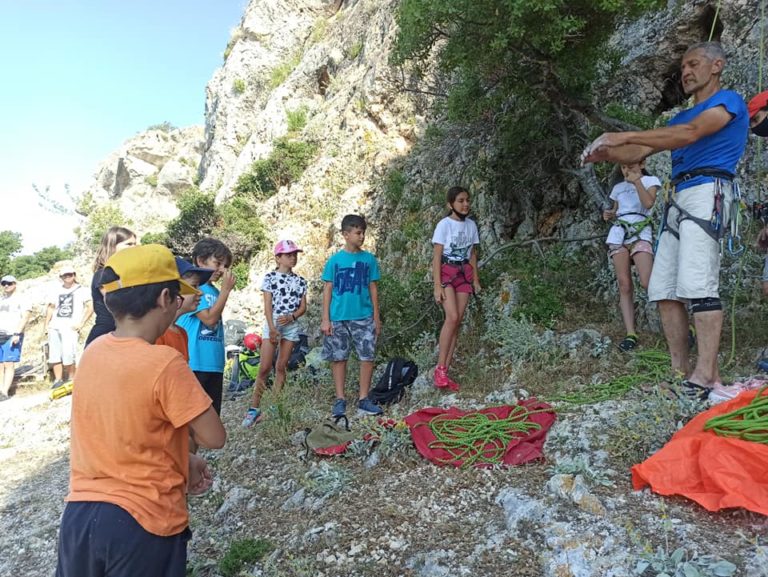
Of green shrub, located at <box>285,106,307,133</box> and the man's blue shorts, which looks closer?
the man's blue shorts

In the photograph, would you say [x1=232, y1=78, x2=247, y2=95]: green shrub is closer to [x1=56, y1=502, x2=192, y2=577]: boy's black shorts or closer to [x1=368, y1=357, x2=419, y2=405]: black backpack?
[x1=368, y1=357, x2=419, y2=405]: black backpack

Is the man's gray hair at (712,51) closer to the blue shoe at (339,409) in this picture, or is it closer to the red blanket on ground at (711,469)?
the red blanket on ground at (711,469)

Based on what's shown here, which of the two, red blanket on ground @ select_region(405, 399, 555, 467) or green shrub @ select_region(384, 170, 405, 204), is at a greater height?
green shrub @ select_region(384, 170, 405, 204)

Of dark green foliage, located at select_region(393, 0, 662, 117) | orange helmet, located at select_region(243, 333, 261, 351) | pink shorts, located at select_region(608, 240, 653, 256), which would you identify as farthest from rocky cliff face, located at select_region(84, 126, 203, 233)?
pink shorts, located at select_region(608, 240, 653, 256)

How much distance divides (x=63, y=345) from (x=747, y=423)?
8978mm

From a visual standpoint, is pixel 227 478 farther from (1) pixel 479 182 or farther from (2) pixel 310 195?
(2) pixel 310 195

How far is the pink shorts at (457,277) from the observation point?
485cm

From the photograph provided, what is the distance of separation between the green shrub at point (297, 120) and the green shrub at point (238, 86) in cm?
568

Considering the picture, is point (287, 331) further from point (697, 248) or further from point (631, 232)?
point (697, 248)

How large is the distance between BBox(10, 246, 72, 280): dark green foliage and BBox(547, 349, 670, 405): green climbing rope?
108 ft

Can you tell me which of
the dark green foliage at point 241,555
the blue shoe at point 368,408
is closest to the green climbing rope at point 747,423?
the dark green foliage at point 241,555

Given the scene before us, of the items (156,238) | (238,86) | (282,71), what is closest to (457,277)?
(156,238)

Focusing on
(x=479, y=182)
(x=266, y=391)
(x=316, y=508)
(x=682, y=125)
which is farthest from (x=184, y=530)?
(x=479, y=182)

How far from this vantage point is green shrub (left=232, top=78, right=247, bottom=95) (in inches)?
765
